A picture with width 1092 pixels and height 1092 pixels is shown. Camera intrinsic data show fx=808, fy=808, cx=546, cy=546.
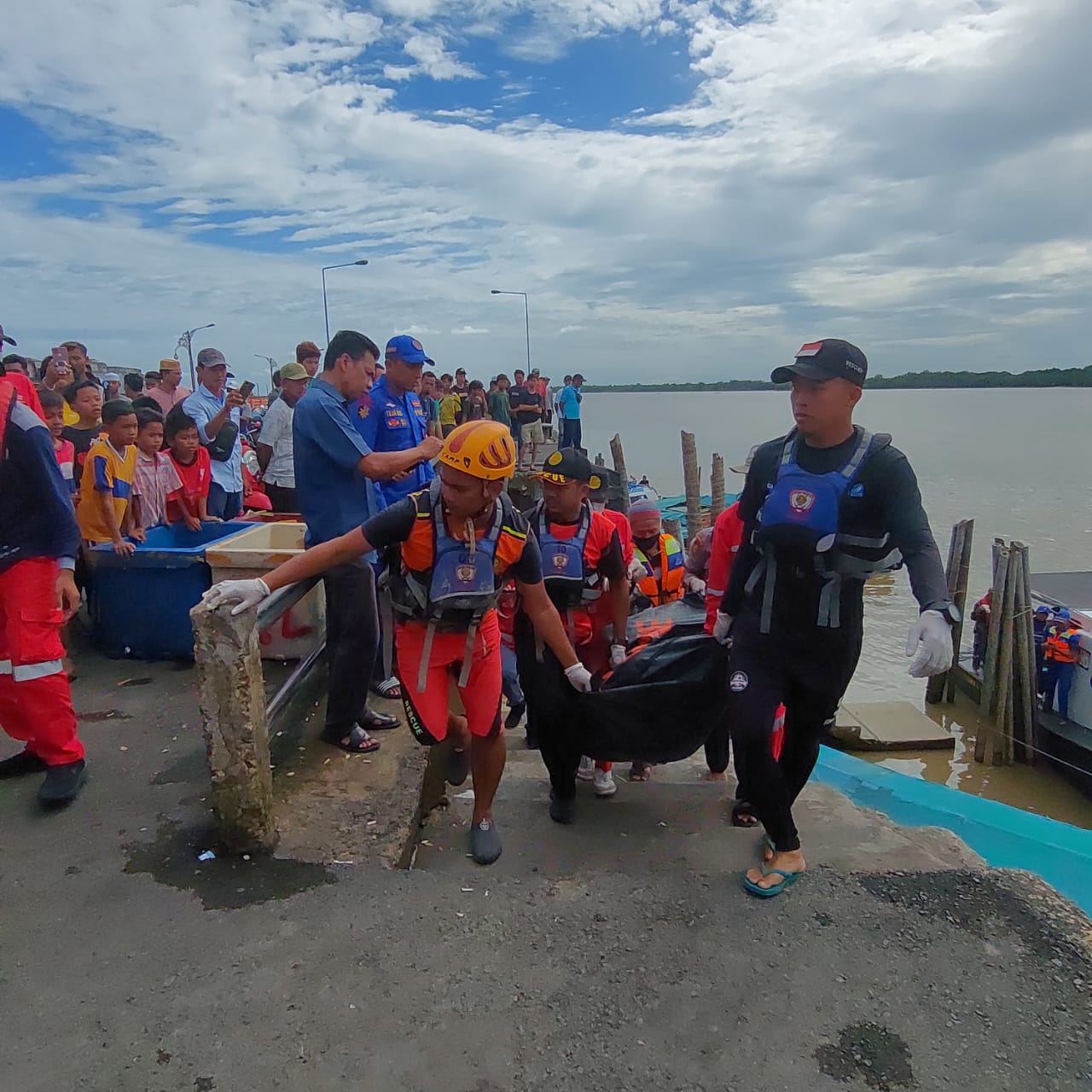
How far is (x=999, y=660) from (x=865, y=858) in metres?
6.94

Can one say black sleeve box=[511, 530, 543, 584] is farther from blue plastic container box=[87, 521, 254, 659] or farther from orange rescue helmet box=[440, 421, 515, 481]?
blue plastic container box=[87, 521, 254, 659]

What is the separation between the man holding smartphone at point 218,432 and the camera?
22.3 ft

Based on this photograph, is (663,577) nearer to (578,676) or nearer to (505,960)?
(578,676)

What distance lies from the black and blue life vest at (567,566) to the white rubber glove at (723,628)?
2.11 feet

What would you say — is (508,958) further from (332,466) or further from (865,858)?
(332,466)

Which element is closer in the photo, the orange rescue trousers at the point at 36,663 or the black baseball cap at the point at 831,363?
the black baseball cap at the point at 831,363

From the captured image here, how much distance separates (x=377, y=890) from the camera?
2.87m

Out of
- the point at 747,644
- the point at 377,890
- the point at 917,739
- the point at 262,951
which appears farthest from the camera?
the point at 917,739

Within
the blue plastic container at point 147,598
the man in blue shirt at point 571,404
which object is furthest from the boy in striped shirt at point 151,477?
the man in blue shirt at point 571,404

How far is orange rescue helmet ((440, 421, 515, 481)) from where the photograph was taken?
2.84 m

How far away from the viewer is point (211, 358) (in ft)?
23.5

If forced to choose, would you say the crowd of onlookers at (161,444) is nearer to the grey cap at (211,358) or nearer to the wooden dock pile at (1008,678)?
the grey cap at (211,358)

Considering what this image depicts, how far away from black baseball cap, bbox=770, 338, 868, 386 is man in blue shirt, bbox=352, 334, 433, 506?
7.14 ft

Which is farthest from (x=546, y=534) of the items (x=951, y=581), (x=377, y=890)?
(x=951, y=581)
